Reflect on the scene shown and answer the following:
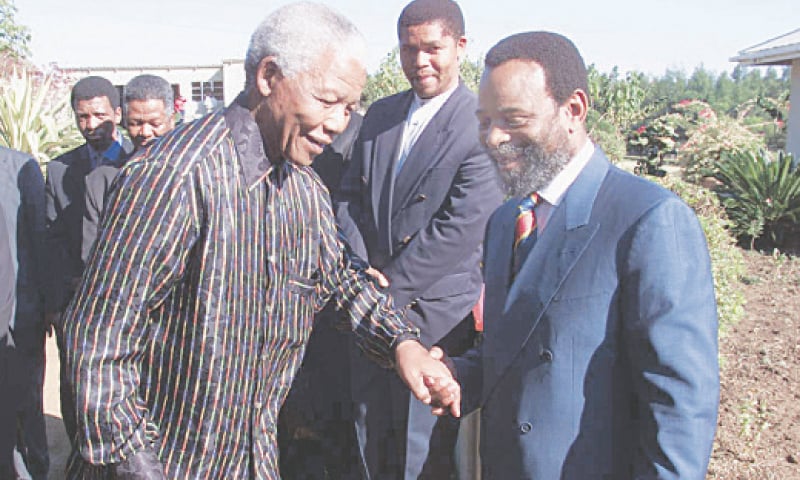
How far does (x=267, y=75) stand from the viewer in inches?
76.0

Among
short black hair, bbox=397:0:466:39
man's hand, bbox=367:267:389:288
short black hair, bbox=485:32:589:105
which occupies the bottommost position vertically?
man's hand, bbox=367:267:389:288

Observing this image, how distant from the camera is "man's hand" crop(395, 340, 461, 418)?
7.59 feet

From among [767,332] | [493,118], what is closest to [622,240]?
[493,118]

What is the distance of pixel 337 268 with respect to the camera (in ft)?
8.07

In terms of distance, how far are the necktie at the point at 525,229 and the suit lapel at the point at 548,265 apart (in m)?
0.08

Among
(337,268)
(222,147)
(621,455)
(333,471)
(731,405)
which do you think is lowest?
(333,471)

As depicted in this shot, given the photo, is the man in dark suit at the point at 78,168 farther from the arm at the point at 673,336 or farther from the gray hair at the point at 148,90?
the arm at the point at 673,336

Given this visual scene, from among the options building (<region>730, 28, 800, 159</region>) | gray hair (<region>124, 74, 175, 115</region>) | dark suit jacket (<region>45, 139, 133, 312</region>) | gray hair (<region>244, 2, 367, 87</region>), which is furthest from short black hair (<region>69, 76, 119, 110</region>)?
building (<region>730, 28, 800, 159</region>)

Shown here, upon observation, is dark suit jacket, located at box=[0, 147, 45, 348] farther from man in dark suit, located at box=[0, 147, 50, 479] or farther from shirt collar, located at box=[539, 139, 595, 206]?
shirt collar, located at box=[539, 139, 595, 206]

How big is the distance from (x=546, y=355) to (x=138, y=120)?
11.4 feet

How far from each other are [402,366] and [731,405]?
3452mm

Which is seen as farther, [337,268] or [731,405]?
[731,405]

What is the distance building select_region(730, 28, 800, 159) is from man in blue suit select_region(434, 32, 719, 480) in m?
12.0

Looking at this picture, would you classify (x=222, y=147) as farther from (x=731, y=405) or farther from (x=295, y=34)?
(x=731, y=405)
